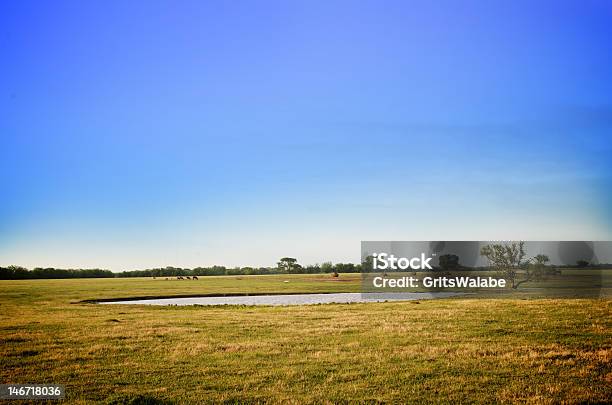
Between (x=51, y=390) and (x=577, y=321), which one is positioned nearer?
(x=51, y=390)

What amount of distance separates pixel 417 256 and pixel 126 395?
150ft

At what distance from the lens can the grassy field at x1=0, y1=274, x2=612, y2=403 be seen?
16.8m

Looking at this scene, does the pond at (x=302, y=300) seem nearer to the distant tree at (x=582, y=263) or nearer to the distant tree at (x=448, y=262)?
the distant tree at (x=448, y=262)

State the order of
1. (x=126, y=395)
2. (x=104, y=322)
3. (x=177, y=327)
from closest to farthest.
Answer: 1. (x=126, y=395)
2. (x=177, y=327)
3. (x=104, y=322)

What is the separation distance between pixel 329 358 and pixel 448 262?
54.7 metres

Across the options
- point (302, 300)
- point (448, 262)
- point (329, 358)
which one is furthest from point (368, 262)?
point (329, 358)

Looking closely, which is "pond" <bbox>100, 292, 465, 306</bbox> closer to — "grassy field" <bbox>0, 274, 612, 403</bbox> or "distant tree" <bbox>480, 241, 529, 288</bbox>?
"distant tree" <bbox>480, 241, 529, 288</bbox>

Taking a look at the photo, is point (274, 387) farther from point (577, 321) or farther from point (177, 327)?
point (577, 321)

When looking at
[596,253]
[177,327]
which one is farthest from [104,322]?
[596,253]

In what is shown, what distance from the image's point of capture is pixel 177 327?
3297cm

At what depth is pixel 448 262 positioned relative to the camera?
7288cm

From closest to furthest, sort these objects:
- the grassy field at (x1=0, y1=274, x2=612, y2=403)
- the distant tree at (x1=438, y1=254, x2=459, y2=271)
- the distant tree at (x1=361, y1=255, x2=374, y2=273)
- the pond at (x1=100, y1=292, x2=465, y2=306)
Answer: the grassy field at (x1=0, y1=274, x2=612, y2=403), the pond at (x1=100, y1=292, x2=465, y2=306), the distant tree at (x1=438, y1=254, x2=459, y2=271), the distant tree at (x1=361, y1=255, x2=374, y2=273)

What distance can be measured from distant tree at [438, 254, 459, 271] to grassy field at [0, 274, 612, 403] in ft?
117

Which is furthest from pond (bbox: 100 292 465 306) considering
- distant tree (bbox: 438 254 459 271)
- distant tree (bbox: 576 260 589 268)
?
distant tree (bbox: 576 260 589 268)
